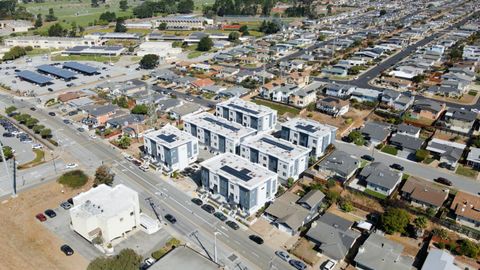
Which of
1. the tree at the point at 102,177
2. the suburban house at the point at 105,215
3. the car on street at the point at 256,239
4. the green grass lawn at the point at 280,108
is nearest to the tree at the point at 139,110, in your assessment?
the tree at the point at 102,177

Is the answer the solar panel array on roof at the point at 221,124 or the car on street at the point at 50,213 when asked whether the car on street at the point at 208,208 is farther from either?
the car on street at the point at 50,213

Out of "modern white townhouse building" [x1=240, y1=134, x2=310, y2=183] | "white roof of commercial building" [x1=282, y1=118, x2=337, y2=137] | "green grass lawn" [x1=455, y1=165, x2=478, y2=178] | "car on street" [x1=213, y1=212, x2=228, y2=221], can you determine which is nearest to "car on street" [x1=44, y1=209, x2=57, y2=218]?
"car on street" [x1=213, y1=212, x2=228, y2=221]

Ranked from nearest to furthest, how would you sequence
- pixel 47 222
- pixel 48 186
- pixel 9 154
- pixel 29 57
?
pixel 47 222, pixel 48 186, pixel 9 154, pixel 29 57

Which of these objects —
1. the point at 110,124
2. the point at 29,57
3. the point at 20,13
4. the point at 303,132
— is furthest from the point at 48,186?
the point at 20,13

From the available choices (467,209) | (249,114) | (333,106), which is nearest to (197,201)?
(249,114)

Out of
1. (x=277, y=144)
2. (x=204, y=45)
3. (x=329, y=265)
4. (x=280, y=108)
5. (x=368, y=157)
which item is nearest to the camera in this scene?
(x=329, y=265)

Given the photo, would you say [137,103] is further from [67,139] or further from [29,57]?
[29,57]

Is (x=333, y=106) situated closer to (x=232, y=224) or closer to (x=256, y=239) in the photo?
(x=232, y=224)
